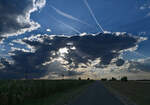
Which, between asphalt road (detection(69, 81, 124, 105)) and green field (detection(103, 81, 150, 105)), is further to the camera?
green field (detection(103, 81, 150, 105))

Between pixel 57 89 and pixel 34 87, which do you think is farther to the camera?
pixel 57 89

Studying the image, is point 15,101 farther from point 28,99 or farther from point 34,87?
point 34,87

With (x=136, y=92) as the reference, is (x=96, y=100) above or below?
below

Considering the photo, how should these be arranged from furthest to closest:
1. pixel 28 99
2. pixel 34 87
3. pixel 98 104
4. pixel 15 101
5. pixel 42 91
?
pixel 42 91, pixel 34 87, pixel 28 99, pixel 15 101, pixel 98 104

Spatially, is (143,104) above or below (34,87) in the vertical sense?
below

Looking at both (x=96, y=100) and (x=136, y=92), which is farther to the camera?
(x=136, y=92)

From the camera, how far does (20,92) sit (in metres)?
25.2

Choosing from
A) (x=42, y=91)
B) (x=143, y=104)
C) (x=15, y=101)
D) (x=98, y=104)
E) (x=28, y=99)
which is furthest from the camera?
(x=42, y=91)

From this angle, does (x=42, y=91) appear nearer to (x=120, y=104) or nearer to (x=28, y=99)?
(x=28, y=99)

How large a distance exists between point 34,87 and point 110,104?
13.4 meters

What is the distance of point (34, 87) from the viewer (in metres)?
30.1

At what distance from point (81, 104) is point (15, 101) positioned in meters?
7.80

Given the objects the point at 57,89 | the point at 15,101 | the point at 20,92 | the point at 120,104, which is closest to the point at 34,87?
the point at 20,92

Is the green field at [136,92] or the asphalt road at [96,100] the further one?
the green field at [136,92]
